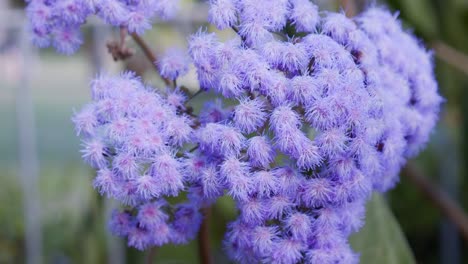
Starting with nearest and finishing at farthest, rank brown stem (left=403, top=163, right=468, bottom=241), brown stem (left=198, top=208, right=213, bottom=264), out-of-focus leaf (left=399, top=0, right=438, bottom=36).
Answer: brown stem (left=198, top=208, right=213, bottom=264)
brown stem (left=403, top=163, right=468, bottom=241)
out-of-focus leaf (left=399, top=0, right=438, bottom=36)

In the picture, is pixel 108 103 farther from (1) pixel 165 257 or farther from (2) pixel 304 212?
(1) pixel 165 257

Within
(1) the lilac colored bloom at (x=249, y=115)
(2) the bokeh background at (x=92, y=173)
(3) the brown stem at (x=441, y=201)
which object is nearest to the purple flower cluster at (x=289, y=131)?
(1) the lilac colored bloom at (x=249, y=115)

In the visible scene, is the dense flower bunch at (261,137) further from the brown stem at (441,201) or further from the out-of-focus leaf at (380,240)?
the brown stem at (441,201)

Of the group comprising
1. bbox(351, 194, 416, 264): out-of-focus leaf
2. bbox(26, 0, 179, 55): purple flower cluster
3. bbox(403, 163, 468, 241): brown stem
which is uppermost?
bbox(26, 0, 179, 55): purple flower cluster

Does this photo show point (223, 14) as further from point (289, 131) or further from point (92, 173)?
point (92, 173)

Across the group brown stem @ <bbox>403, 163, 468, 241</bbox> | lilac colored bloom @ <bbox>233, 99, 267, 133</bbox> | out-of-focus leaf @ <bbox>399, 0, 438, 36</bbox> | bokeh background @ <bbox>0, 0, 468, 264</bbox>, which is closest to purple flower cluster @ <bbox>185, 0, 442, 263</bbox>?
lilac colored bloom @ <bbox>233, 99, 267, 133</bbox>

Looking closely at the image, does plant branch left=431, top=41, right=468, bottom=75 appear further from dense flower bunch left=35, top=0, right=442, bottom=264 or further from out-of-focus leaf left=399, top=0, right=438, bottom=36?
dense flower bunch left=35, top=0, right=442, bottom=264
